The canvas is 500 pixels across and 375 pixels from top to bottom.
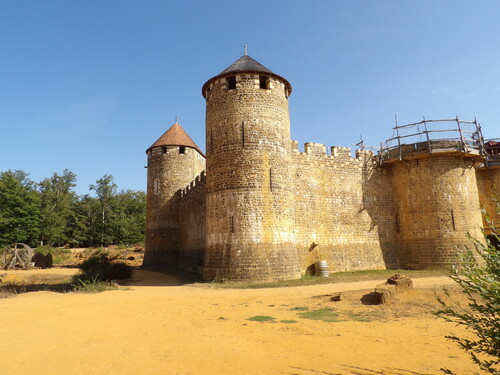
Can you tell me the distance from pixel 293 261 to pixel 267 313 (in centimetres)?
652

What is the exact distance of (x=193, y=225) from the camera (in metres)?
20.5

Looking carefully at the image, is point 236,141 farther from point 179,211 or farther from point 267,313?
point 179,211

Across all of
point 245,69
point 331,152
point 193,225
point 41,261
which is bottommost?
point 41,261

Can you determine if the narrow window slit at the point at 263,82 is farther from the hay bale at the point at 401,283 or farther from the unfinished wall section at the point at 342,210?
the hay bale at the point at 401,283

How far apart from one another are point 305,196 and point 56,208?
1538 inches

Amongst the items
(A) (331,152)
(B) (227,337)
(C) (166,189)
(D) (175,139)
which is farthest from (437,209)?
(D) (175,139)

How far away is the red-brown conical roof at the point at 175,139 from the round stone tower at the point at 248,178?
31.6 feet

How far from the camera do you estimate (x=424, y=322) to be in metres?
6.51

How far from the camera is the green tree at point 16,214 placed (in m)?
33.2

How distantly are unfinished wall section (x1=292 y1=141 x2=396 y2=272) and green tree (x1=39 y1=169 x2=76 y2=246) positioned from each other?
3341 cm

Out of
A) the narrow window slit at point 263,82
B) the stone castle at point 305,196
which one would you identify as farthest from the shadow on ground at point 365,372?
the narrow window slit at point 263,82

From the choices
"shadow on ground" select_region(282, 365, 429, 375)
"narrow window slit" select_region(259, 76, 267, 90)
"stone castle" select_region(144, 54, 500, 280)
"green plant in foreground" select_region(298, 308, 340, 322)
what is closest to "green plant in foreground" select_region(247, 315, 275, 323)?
"green plant in foreground" select_region(298, 308, 340, 322)

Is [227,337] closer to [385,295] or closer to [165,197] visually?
[385,295]

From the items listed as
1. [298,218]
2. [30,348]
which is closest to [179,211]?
[298,218]
